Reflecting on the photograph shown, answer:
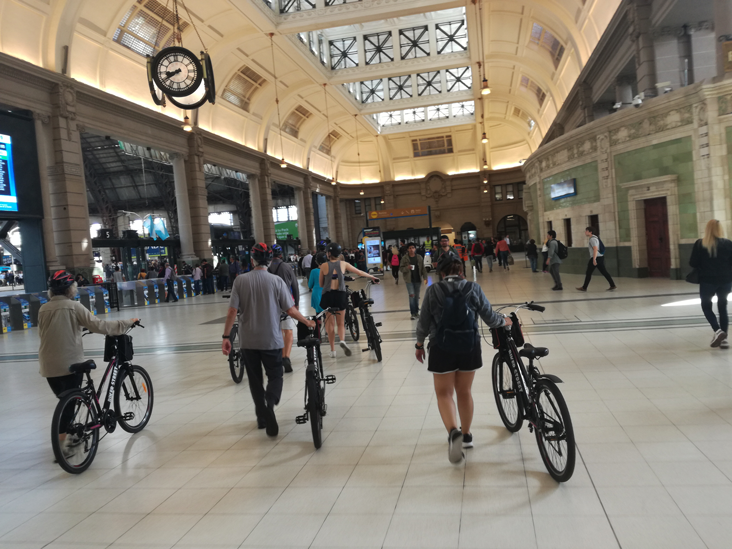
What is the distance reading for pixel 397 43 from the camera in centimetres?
2600

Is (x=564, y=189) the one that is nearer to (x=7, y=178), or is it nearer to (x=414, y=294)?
(x=414, y=294)

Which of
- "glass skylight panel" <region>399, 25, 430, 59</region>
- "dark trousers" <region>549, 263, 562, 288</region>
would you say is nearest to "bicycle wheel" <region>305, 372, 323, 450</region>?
"dark trousers" <region>549, 263, 562, 288</region>

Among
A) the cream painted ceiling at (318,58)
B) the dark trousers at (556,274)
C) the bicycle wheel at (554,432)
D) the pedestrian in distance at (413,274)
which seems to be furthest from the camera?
the cream painted ceiling at (318,58)

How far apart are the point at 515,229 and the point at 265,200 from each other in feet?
76.9

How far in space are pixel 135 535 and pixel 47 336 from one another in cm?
199

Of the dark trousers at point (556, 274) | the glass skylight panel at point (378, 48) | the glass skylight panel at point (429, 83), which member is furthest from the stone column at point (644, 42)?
the glass skylight panel at point (429, 83)

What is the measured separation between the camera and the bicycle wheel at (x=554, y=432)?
10.1 ft

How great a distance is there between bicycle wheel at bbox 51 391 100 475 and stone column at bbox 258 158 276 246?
2412cm

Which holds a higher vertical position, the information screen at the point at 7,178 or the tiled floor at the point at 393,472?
the information screen at the point at 7,178

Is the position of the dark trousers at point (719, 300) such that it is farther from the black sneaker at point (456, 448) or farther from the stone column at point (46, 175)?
the stone column at point (46, 175)

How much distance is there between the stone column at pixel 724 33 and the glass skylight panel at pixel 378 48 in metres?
17.0

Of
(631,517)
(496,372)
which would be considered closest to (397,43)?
(496,372)

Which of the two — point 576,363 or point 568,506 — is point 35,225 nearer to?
point 576,363

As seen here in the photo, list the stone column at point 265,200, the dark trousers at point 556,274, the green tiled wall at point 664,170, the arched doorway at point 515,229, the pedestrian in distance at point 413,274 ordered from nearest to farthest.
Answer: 1. the pedestrian in distance at point 413,274
2. the green tiled wall at point 664,170
3. the dark trousers at point 556,274
4. the stone column at point 265,200
5. the arched doorway at point 515,229
